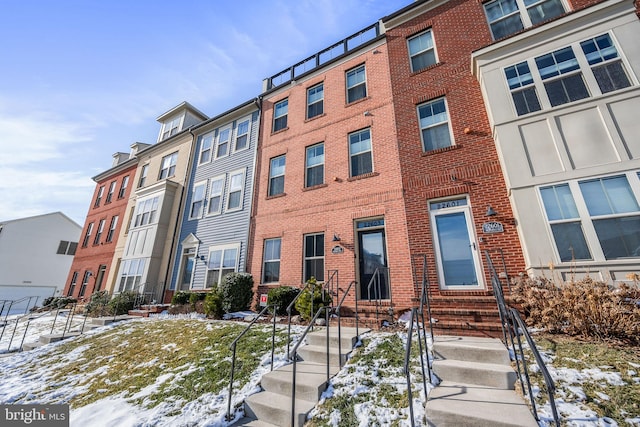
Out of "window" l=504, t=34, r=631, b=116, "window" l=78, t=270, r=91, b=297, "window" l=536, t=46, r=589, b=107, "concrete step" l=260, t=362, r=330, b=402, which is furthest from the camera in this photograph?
"window" l=78, t=270, r=91, b=297

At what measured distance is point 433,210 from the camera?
7531mm

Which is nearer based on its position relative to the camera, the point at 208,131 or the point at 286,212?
the point at 286,212

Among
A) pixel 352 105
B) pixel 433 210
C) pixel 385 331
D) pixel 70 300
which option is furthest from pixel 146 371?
pixel 70 300

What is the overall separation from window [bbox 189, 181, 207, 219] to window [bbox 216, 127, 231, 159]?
6.19 feet

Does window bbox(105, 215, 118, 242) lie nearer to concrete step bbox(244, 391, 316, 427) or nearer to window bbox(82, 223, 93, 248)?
window bbox(82, 223, 93, 248)

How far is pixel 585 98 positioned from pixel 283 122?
10.3 metres

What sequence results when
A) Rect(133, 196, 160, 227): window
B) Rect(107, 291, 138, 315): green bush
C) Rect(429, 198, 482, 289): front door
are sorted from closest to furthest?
Rect(429, 198, 482, 289): front door → Rect(107, 291, 138, 315): green bush → Rect(133, 196, 160, 227): window

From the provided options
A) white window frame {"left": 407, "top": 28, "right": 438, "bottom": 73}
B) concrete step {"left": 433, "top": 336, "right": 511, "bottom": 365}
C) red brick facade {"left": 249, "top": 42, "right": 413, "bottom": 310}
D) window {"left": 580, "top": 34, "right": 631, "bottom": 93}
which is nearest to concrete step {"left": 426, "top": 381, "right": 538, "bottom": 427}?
concrete step {"left": 433, "top": 336, "right": 511, "bottom": 365}

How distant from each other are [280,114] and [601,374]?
1292cm

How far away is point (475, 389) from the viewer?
3.40m

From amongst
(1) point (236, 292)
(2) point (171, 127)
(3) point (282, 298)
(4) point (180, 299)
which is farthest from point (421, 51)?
(2) point (171, 127)

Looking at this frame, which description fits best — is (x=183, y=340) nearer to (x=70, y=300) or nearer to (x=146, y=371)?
(x=146, y=371)

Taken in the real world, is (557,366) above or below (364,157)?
below

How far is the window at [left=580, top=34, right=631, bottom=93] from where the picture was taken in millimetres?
5844
